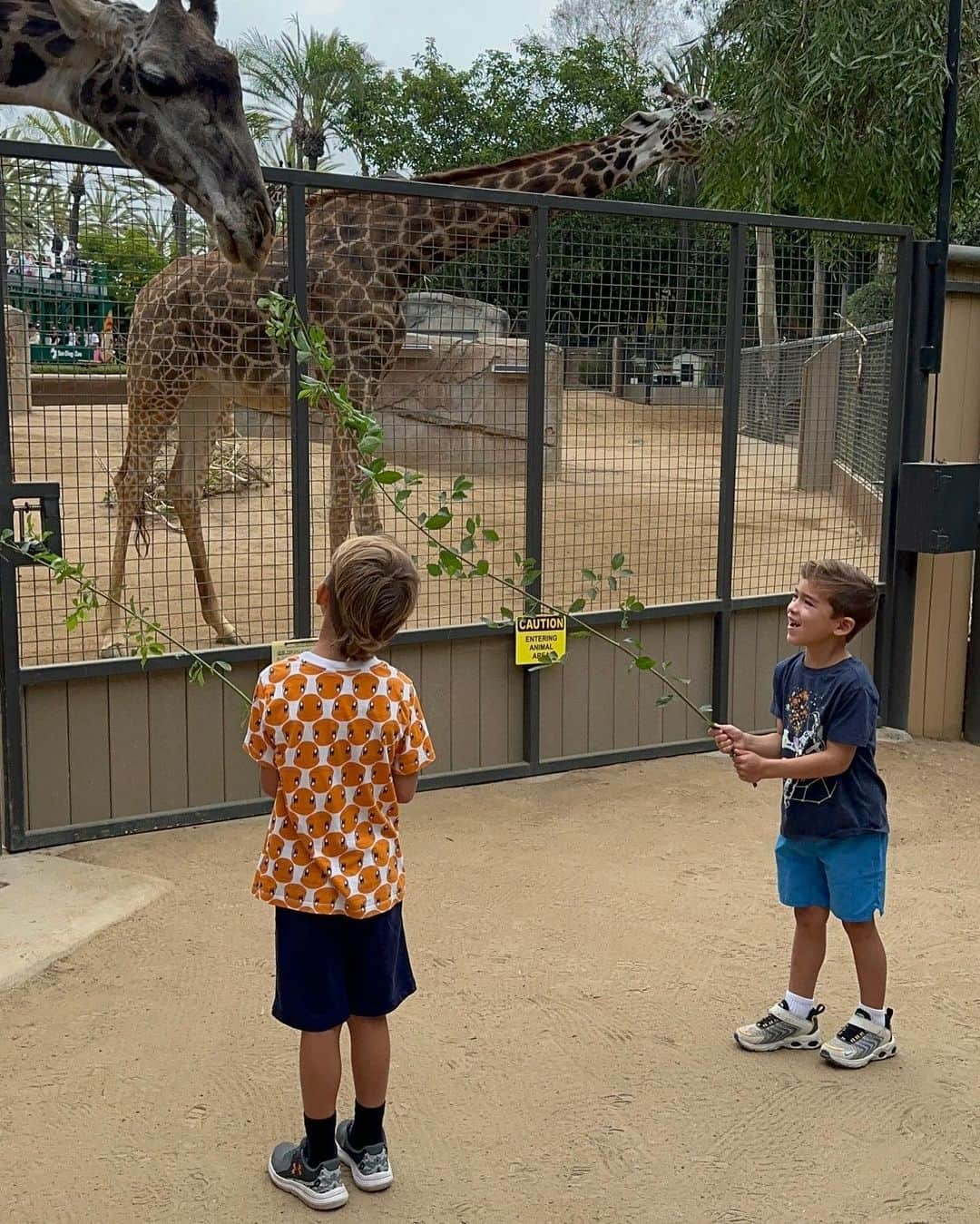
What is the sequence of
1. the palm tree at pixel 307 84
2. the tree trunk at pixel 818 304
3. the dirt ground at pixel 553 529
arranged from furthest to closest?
the palm tree at pixel 307 84 → the tree trunk at pixel 818 304 → the dirt ground at pixel 553 529

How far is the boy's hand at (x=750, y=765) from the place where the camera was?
2840 mm

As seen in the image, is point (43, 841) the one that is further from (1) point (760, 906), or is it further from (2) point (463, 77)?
(2) point (463, 77)

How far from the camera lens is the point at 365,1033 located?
8.00 ft

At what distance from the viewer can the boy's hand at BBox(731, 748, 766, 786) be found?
2.84m

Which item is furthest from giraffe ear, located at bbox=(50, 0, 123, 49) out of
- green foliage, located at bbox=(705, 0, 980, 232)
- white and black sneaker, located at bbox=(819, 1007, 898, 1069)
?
green foliage, located at bbox=(705, 0, 980, 232)

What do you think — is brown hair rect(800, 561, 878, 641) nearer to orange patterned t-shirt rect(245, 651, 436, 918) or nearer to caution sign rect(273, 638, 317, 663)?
orange patterned t-shirt rect(245, 651, 436, 918)

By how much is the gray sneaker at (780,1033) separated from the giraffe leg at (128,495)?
306cm

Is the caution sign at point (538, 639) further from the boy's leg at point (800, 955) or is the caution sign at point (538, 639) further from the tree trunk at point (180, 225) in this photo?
the boy's leg at point (800, 955)

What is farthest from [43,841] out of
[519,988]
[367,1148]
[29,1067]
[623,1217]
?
[623,1217]

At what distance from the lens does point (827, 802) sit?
117 inches

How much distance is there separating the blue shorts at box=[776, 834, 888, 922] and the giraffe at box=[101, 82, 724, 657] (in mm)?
2674

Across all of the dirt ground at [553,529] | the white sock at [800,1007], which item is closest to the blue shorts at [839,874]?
the white sock at [800,1007]

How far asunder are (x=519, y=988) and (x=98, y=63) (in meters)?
2.80

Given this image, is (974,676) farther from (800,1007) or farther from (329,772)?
(329,772)
